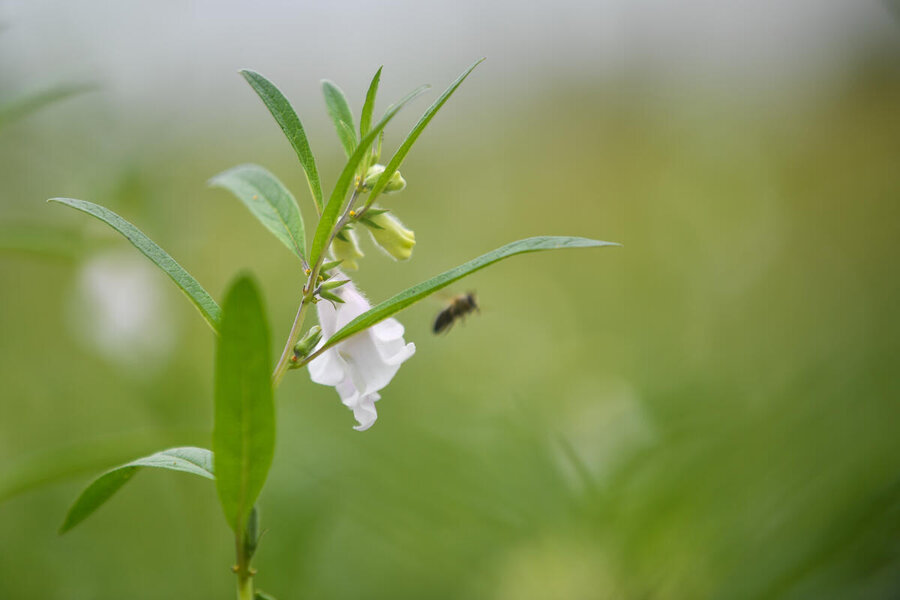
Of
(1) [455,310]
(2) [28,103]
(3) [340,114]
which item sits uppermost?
(2) [28,103]

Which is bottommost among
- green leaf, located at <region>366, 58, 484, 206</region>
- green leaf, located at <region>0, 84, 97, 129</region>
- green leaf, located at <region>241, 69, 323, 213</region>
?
green leaf, located at <region>366, 58, 484, 206</region>

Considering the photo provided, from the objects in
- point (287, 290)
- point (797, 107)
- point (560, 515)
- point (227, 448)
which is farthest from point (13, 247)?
point (797, 107)

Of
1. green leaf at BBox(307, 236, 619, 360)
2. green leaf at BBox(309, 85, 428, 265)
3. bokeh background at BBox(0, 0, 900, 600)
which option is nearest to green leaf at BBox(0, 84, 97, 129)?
bokeh background at BBox(0, 0, 900, 600)

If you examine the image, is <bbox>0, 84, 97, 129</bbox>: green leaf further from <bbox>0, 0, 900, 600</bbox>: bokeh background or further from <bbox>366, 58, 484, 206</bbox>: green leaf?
<bbox>366, 58, 484, 206</bbox>: green leaf

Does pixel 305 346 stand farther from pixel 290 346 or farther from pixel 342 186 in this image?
pixel 342 186

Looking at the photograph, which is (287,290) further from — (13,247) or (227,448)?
(227,448)

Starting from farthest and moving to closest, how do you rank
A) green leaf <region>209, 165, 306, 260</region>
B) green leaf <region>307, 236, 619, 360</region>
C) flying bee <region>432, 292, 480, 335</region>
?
flying bee <region>432, 292, 480, 335</region> < green leaf <region>209, 165, 306, 260</region> < green leaf <region>307, 236, 619, 360</region>

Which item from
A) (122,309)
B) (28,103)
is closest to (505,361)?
(122,309)
